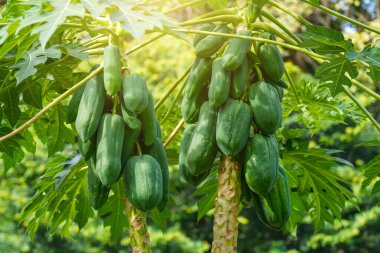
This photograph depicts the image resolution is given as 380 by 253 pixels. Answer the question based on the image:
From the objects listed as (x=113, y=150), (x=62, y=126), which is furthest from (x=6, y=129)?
(x=113, y=150)

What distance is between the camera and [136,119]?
1.42 metres

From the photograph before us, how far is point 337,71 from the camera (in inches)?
67.2

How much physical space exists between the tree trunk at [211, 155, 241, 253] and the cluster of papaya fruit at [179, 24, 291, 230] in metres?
0.03

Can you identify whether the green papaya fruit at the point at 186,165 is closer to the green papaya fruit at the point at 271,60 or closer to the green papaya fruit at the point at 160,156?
the green papaya fruit at the point at 160,156

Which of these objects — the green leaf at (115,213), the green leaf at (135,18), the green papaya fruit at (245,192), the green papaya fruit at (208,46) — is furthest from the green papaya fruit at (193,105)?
the green leaf at (115,213)

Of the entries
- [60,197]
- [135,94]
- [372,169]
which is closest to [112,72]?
[135,94]

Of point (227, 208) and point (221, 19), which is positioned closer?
point (227, 208)

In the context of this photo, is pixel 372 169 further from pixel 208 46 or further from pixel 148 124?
pixel 148 124

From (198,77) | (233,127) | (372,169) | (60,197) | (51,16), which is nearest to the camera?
(51,16)

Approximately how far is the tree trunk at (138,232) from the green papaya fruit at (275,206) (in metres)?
0.30

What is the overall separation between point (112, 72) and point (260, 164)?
0.39m

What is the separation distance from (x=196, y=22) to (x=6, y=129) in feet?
2.00

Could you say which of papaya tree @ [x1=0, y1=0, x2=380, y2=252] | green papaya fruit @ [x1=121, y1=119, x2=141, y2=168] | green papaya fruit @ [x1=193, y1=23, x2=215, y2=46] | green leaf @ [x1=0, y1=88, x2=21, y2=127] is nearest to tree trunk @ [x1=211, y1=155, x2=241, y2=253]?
papaya tree @ [x1=0, y1=0, x2=380, y2=252]

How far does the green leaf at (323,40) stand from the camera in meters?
1.58
